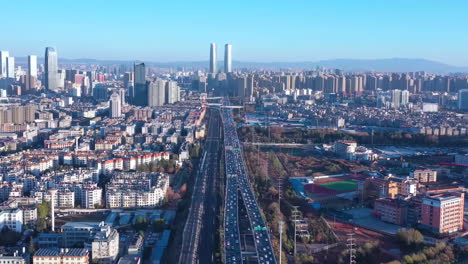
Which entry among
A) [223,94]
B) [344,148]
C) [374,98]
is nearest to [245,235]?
[344,148]

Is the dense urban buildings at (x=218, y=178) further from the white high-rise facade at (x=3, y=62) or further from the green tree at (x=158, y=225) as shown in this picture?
the white high-rise facade at (x=3, y=62)

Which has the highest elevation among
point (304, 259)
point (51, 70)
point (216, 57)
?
point (216, 57)

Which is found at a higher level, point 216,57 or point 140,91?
point 216,57

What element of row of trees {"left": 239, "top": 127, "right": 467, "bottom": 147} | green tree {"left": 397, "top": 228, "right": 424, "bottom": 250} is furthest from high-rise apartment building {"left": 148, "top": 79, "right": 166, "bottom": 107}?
green tree {"left": 397, "top": 228, "right": 424, "bottom": 250}

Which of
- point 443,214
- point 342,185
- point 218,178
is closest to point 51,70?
point 218,178

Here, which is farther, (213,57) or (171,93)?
(213,57)

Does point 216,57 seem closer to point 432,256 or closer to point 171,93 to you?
point 171,93

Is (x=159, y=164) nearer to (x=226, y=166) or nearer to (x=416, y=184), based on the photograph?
(x=226, y=166)
